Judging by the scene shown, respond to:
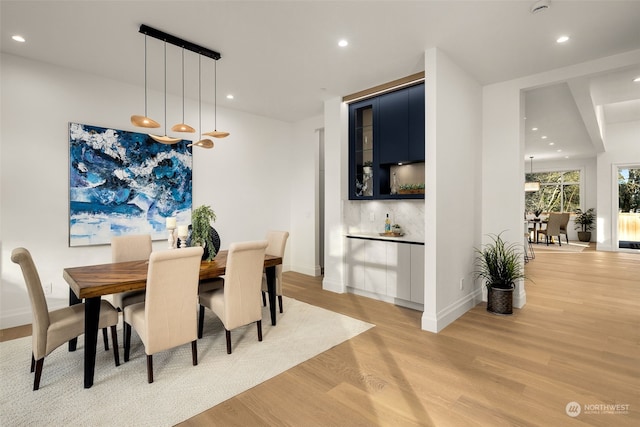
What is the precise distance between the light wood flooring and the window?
8.82 m

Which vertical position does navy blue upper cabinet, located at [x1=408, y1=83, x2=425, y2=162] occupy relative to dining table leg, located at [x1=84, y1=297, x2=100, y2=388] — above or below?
above

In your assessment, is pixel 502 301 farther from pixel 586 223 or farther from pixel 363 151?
pixel 586 223

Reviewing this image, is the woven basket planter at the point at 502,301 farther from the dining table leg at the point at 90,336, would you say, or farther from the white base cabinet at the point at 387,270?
the dining table leg at the point at 90,336

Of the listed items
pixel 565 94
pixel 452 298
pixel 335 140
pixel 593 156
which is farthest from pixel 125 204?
pixel 593 156

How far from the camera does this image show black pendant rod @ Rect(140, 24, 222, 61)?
2873mm

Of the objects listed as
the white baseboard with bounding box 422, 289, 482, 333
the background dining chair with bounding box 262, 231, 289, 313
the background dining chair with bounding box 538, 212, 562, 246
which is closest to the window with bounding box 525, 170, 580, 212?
the background dining chair with bounding box 538, 212, 562, 246

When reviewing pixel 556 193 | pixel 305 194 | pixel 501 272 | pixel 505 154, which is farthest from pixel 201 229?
pixel 556 193

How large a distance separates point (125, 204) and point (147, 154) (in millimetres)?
722

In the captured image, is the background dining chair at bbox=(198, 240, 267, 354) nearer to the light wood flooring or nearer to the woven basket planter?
the light wood flooring

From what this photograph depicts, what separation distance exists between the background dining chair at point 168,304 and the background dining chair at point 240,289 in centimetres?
30

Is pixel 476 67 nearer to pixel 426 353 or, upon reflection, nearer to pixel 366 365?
pixel 426 353

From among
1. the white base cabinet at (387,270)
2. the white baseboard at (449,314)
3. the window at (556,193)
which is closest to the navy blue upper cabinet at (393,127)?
the white base cabinet at (387,270)

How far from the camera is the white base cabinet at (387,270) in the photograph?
12.8 ft

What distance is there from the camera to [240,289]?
283cm
